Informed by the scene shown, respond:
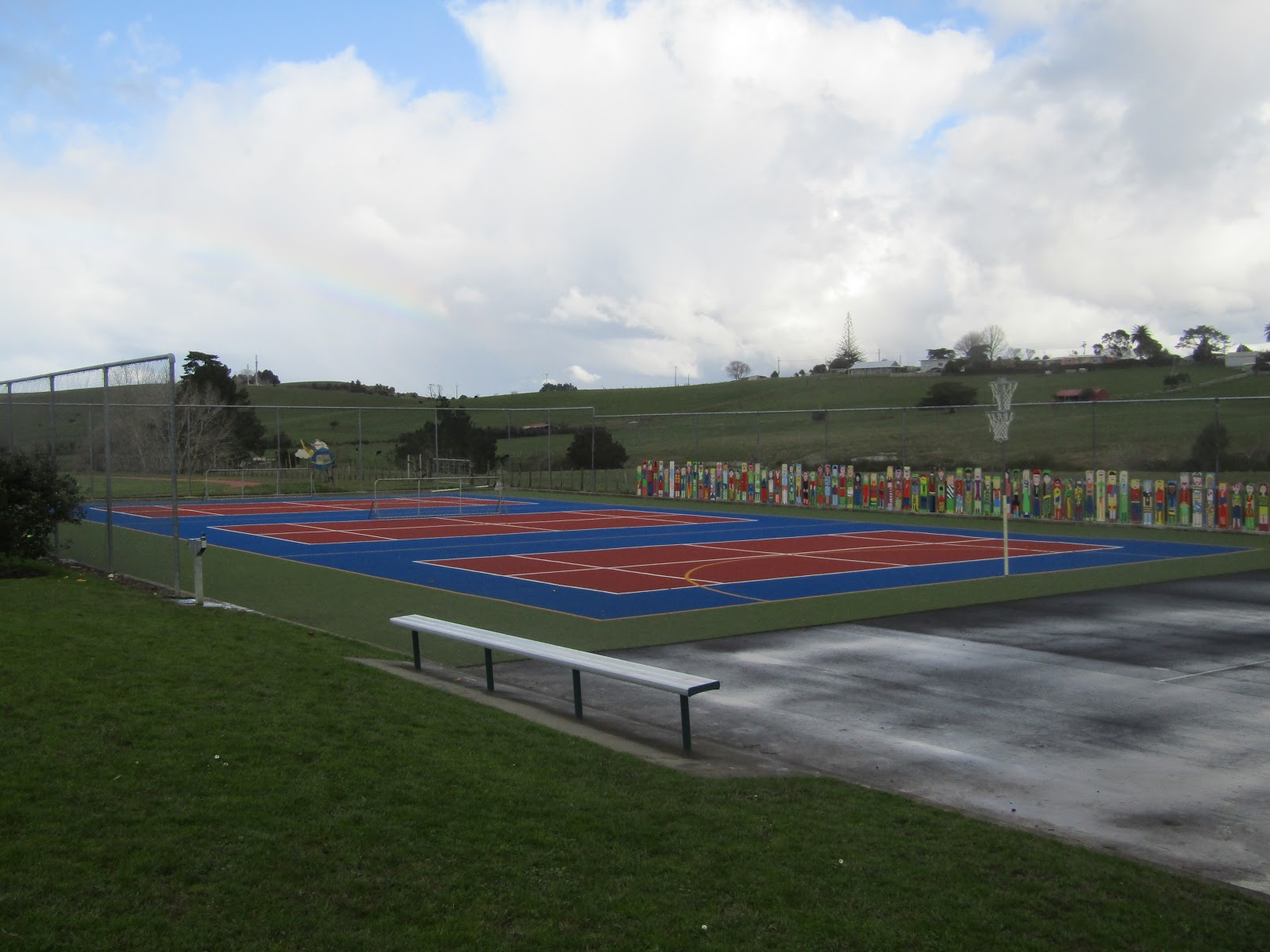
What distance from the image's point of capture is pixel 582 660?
826 centimetres

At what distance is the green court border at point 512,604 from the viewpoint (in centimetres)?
1195

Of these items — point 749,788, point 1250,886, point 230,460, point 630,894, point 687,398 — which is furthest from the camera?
point 687,398

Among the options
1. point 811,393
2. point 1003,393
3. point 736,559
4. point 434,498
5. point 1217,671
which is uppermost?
point 811,393

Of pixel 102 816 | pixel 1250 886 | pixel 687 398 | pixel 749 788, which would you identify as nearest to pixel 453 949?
pixel 102 816

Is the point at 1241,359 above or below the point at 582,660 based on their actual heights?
above

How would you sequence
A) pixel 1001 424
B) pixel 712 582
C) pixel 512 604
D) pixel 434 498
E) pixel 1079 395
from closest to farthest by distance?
pixel 512 604
pixel 712 582
pixel 1001 424
pixel 434 498
pixel 1079 395

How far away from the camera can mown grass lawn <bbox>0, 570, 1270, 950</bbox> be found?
4.19 meters

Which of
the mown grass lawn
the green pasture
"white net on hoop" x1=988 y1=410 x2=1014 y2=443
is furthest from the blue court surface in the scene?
the mown grass lawn

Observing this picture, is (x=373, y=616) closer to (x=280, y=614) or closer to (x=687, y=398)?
(x=280, y=614)

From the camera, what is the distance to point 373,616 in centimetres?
1302

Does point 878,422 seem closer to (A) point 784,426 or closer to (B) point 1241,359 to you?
(A) point 784,426

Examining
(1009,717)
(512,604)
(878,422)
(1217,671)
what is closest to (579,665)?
(1009,717)

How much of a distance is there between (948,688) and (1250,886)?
4.23 meters

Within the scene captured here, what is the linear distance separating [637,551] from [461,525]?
295 inches
